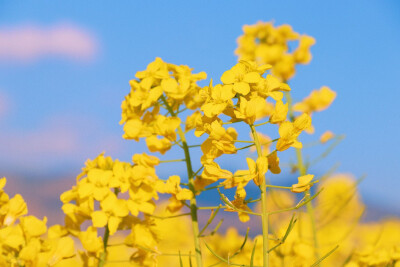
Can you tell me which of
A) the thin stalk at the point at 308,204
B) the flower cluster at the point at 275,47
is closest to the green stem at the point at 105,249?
the thin stalk at the point at 308,204

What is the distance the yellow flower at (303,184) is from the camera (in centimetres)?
143

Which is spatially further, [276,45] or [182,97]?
[276,45]

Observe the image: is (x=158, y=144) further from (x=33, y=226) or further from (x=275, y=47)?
(x=275, y=47)

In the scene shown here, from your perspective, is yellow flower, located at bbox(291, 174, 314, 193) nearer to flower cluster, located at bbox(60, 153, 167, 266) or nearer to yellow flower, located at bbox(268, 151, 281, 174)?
yellow flower, located at bbox(268, 151, 281, 174)

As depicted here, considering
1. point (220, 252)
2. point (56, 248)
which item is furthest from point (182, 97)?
point (220, 252)

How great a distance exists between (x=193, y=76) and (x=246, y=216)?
0.55 m

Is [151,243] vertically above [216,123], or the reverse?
[216,123]

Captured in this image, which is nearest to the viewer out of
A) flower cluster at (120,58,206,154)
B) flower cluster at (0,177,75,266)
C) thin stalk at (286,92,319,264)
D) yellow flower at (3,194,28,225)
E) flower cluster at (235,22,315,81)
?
flower cluster at (0,177,75,266)

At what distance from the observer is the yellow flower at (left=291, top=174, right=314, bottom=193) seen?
1426 mm

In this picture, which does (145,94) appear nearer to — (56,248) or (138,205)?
(138,205)

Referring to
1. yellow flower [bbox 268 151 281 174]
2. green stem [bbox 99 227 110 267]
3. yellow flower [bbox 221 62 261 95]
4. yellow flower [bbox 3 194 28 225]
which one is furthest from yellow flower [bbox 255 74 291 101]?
yellow flower [bbox 3 194 28 225]

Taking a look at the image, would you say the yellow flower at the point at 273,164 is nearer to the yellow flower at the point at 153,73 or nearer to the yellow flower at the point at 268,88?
the yellow flower at the point at 268,88

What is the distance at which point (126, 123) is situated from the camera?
1.78 metres

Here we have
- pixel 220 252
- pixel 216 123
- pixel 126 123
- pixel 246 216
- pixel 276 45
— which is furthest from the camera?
pixel 276 45
